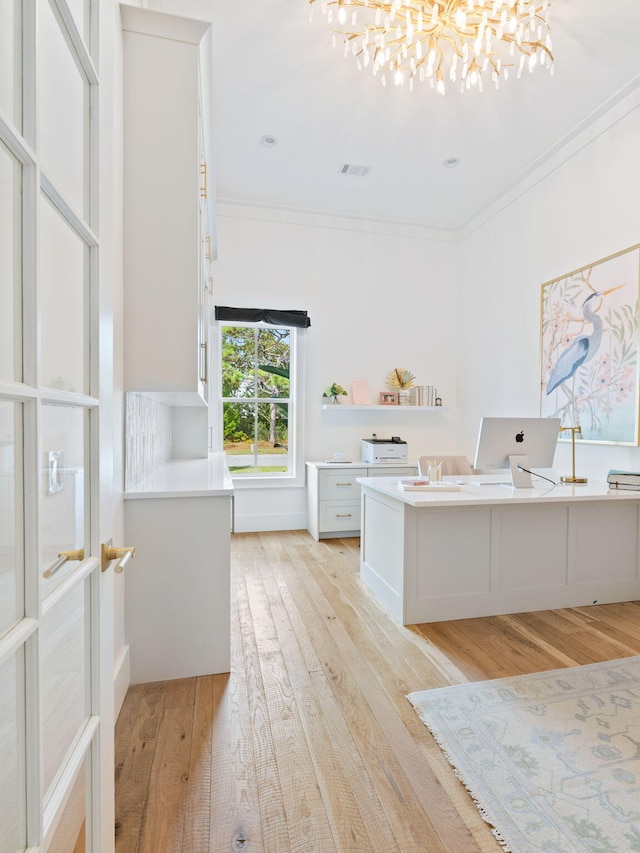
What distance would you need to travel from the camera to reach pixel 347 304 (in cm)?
515

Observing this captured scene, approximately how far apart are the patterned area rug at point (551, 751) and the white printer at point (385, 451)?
2.86 metres

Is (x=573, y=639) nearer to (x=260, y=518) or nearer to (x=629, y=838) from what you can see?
(x=629, y=838)

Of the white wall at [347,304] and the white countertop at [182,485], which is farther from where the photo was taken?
the white wall at [347,304]

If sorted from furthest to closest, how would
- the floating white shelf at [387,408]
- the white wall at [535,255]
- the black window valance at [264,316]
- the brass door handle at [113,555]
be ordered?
the floating white shelf at [387,408]
the black window valance at [264,316]
the white wall at [535,255]
the brass door handle at [113,555]

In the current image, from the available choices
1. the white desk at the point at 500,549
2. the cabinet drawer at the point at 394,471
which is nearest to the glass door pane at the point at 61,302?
the white desk at the point at 500,549

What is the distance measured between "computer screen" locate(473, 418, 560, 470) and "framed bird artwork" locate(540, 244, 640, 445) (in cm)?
53

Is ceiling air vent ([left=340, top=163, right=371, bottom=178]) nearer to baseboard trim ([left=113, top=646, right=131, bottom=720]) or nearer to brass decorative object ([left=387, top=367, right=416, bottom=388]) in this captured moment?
brass decorative object ([left=387, top=367, right=416, bottom=388])

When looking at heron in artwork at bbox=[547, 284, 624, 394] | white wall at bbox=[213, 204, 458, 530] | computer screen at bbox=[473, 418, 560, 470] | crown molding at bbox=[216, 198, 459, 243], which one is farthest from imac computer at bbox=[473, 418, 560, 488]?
crown molding at bbox=[216, 198, 459, 243]

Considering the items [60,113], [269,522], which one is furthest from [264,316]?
[60,113]

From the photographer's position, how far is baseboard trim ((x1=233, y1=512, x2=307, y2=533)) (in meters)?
4.86

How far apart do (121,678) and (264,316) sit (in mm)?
3692

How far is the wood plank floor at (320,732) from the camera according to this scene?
1.32 m

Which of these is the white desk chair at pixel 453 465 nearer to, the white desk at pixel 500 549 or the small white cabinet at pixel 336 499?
the white desk at pixel 500 549

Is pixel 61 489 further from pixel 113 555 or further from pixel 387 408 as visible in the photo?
pixel 387 408
